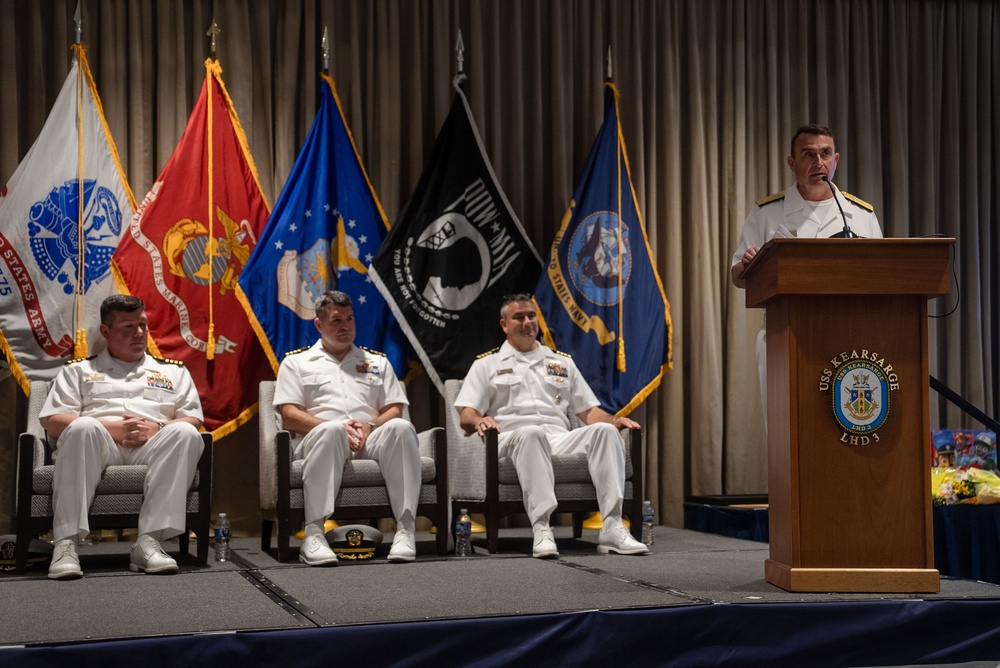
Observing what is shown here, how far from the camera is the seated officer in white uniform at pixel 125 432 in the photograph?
4.03 meters

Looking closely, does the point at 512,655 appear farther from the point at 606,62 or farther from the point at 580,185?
the point at 606,62

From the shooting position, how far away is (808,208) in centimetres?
458

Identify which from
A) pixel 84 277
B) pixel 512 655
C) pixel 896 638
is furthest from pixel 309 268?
pixel 896 638

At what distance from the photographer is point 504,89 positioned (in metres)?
6.18

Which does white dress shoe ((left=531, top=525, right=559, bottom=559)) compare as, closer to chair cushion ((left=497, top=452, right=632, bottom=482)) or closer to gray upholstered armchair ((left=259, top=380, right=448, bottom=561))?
chair cushion ((left=497, top=452, right=632, bottom=482))

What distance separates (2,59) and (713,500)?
167 inches

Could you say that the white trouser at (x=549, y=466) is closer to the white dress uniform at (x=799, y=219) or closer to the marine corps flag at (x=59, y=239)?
the white dress uniform at (x=799, y=219)

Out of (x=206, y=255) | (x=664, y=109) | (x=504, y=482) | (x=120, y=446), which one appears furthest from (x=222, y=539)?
(x=664, y=109)

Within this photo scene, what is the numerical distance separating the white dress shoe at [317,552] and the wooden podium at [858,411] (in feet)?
6.18

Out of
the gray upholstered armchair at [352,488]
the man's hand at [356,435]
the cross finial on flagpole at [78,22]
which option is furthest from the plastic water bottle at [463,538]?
the cross finial on flagpole at [78,22]

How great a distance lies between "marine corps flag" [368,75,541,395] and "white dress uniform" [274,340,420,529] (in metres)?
0.54

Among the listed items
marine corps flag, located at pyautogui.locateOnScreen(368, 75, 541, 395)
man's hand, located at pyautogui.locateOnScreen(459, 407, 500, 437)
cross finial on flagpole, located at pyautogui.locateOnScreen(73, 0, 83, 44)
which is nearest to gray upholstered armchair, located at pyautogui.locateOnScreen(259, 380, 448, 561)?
man's hand, located at pyautogui.locateOnScreen(459, 407, 500, 437)

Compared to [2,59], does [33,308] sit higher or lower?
lower

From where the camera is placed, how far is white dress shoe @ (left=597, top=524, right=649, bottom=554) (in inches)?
178
